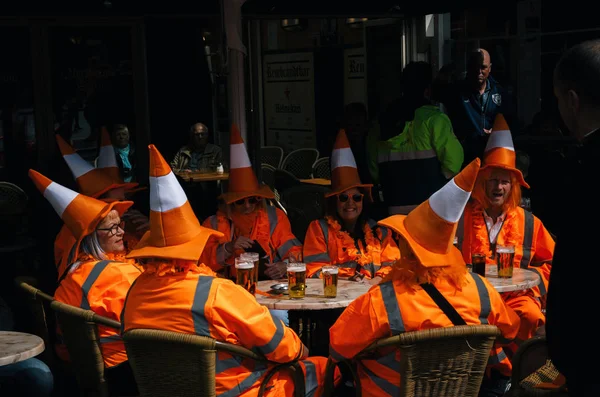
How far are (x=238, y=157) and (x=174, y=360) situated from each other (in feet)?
6.91

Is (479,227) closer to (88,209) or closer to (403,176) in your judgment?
(403,176)

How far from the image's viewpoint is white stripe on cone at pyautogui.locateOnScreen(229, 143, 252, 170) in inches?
203

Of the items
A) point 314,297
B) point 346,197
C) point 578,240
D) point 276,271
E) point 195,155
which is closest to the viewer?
point 578,240

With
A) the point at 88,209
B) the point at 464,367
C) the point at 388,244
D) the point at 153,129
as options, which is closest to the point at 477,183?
the point at 388,244

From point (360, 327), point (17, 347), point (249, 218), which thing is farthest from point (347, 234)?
point (17, 347)

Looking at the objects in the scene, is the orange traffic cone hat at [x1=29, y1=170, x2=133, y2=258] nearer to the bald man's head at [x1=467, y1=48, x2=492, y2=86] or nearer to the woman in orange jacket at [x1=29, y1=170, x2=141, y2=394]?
the woman in orange jacket at [x1=29, y1=170, x2=141, y2=394]

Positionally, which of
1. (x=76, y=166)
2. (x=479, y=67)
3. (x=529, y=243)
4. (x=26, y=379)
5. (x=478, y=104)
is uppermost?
(x=479, y=67)

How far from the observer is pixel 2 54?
6.91 meters

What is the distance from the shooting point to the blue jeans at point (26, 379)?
3982 mm

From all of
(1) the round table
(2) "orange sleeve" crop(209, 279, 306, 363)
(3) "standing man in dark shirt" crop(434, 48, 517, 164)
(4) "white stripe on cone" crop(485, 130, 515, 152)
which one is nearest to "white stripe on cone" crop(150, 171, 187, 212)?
(2) "orange sleeve" crop(209, 279, 306, 363)

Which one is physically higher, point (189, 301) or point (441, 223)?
point (441, 223)

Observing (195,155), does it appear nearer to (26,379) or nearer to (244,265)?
(244,265)

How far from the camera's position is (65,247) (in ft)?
15.7

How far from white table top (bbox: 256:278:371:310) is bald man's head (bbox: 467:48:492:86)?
241cm
